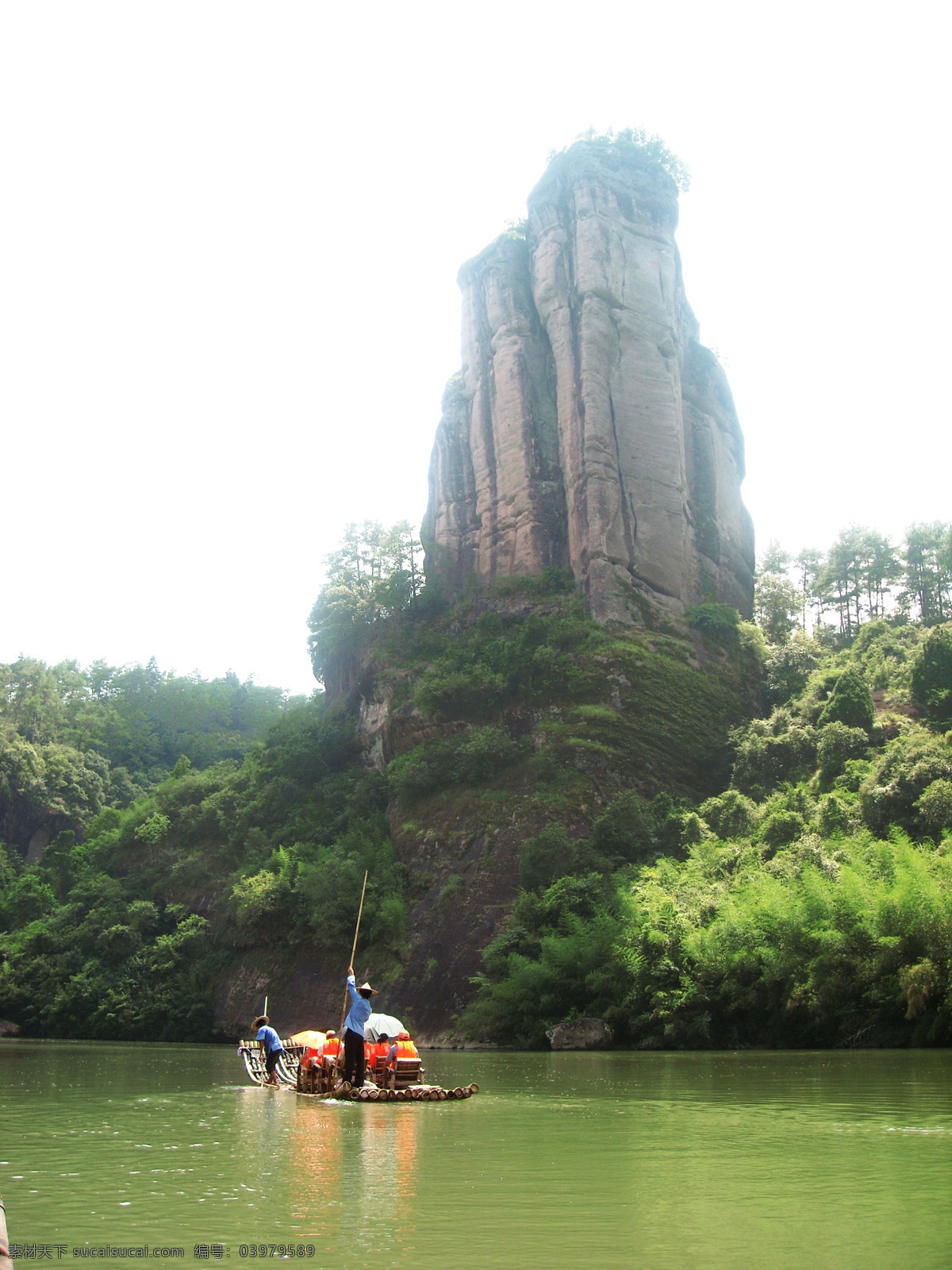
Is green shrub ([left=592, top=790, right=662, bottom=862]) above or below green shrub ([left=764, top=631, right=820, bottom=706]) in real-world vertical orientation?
below

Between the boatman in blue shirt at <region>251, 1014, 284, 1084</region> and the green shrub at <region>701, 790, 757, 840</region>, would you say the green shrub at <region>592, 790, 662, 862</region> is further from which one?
the boatman in blue shirt at <region>251, 1014, 284, 1084</region>

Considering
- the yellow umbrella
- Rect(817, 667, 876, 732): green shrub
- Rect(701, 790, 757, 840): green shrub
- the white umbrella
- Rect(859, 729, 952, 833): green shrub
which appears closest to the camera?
the white umbrella

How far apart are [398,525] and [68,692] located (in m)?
40.2

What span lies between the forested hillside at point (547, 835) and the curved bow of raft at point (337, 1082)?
11026 millimetres

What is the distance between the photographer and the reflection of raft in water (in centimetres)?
1495

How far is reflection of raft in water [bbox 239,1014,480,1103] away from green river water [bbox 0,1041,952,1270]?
0.26m

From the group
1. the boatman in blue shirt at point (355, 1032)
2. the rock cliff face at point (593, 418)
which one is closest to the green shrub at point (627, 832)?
the rock cliff face at point (593, 418)

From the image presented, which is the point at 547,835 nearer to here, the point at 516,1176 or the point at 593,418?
the point at 593,418

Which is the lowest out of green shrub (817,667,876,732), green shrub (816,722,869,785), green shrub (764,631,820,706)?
green shrub (816,722,869,785)

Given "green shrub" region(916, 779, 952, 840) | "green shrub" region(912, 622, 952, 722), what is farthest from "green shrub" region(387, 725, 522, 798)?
"green shrub" region(916, 779, 952, 840)

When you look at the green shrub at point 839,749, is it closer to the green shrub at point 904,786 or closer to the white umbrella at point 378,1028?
the green shrub at point 904,786

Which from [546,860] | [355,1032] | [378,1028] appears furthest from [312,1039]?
[546,860]

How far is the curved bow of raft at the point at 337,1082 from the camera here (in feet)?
49.0

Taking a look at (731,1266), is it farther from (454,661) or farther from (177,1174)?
(454,661)
